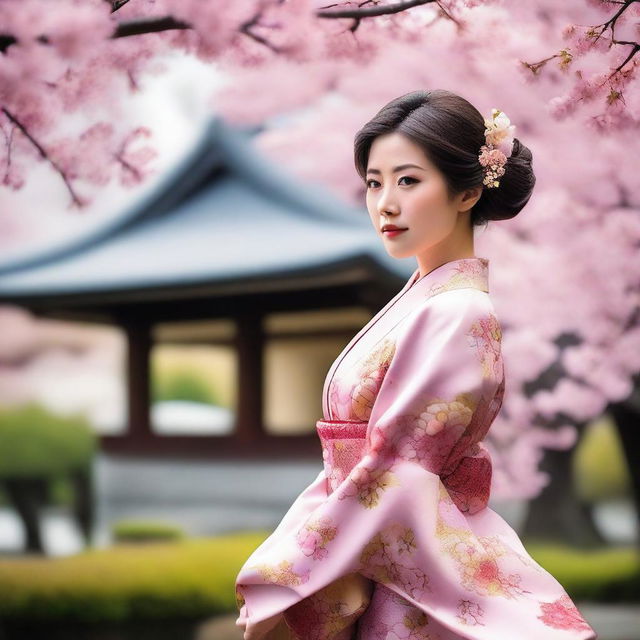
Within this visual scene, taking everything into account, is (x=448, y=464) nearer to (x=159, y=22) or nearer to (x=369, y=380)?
(x=369, y=380)

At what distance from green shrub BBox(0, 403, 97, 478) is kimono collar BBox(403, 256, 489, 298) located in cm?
530

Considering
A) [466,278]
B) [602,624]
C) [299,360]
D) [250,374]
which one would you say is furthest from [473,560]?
[250,374]

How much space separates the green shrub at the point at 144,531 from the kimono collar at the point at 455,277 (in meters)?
5.79

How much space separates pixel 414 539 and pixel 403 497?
0.08m

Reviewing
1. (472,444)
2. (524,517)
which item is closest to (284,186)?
(524,517)

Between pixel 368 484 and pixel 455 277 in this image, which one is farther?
pixel 455 277

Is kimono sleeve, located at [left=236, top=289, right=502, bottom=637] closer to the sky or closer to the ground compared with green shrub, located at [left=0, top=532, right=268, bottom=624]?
closer to the sky

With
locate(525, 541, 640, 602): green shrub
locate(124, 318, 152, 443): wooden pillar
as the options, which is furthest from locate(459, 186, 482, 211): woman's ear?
locate(124, 318, 152, 443): wooden pillar

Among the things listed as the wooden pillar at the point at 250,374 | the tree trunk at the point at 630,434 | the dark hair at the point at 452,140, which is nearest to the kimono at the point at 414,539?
the dark hair at the point at 452,140

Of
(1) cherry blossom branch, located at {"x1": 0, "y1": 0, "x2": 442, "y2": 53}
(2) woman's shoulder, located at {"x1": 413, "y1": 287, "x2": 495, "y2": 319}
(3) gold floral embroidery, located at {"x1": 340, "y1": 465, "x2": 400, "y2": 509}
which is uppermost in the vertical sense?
(1) cherry blossom branch, located at {"x1": 0, "y1": 0, "x2": 442, "y2": 53}

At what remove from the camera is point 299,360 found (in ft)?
25.2

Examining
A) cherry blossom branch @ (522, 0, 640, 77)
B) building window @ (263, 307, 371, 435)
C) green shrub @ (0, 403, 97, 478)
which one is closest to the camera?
cherry blossom branch @ (522, 0, 640, 77)

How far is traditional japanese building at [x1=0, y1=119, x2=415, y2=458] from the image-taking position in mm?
7363

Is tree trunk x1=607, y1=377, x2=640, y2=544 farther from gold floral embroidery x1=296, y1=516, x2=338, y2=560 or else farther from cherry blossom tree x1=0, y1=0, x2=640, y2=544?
gold floral embroidery x1=296, y1=516, x2=338, y2=560
